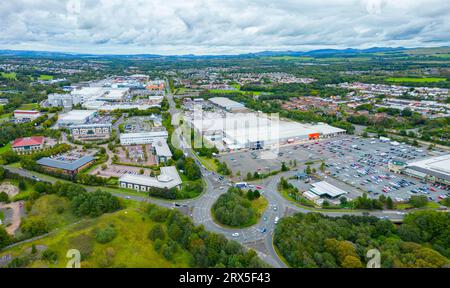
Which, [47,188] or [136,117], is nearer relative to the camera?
[47,188]

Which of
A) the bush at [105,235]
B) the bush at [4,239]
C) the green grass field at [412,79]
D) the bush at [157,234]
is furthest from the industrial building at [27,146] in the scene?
the green grass field at [412,79]

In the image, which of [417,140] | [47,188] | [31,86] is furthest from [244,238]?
[31,86]

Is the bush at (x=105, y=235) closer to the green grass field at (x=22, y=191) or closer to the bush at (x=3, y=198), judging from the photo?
the green grass field at (x=22, y=191)

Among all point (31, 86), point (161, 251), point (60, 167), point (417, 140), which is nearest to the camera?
point (161, 251)

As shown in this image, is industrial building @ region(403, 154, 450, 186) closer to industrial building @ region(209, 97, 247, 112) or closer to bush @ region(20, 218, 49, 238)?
bush @ region(20, 218, 49, 238)
